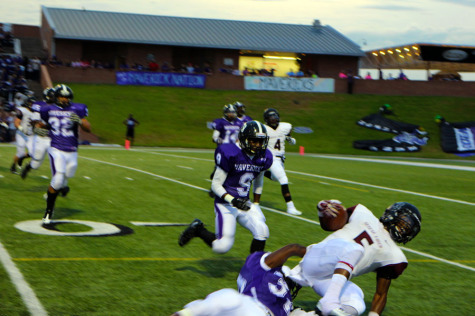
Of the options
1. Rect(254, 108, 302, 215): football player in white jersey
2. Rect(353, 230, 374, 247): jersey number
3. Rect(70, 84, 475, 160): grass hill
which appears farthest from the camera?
Rect(70, 84, 475, 160): grass hill

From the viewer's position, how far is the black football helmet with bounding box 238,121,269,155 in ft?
21.7

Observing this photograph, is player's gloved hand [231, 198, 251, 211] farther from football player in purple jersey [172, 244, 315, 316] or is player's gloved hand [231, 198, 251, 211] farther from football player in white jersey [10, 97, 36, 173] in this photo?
football player in white jersey [10, 97, 36, 173]

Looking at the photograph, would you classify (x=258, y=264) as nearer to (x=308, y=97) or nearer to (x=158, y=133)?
(x=158, y=133)

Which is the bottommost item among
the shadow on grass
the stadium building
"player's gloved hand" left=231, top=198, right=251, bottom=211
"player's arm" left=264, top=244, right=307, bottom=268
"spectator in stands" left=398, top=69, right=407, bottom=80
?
the shadow on grass

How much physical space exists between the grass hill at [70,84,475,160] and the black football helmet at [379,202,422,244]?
29.1m

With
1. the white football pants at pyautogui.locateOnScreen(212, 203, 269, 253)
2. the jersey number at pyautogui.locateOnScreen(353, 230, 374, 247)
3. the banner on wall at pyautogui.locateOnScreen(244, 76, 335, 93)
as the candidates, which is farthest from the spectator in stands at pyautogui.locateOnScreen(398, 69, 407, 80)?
the jersey number at pyautogui.locateOnScreen(353, 230, 374, 247)

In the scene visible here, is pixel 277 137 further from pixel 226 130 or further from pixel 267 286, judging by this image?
pixel 267 286

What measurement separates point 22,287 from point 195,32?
4684 cm

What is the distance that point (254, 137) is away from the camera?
662cm

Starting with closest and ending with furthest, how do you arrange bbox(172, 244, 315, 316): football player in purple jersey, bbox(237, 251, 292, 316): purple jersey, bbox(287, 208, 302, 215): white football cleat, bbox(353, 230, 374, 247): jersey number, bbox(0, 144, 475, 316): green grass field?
1. bbox(172, 244, 315, 316): football player in purple jersey
2. bbox(237, 251, 292, 316): purple jersey
3. bbox(353, 230, 374, 247): jersey number
4. bbox(0, 144, 475, 316): green grass field
5. bbox(287, 208, 302, 215): white football cleat

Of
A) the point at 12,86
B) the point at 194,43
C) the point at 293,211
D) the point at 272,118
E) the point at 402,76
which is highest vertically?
the point at 194,43

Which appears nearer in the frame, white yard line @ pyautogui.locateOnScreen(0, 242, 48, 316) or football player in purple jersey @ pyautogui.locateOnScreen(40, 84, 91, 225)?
white yard line @ pyautogui.locateOnScreen(0, 242, 48, 316)

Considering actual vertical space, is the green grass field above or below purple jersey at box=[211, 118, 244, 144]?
below

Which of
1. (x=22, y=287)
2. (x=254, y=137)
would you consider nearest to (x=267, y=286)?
(x=254, y=137)
